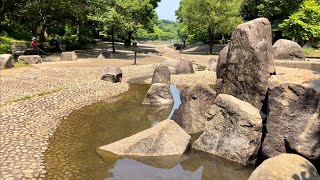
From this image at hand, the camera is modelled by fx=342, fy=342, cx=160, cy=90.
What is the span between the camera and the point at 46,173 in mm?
10195

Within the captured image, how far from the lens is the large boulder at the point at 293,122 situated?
34.9 feet

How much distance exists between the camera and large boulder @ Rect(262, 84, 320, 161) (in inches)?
419

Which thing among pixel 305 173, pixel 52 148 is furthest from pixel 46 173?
pixel 305 173

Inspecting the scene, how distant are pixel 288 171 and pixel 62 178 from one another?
6.22 m

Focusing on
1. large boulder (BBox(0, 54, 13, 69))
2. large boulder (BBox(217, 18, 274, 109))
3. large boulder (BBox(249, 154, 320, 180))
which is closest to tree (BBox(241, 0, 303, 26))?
large boulder (BBox(0, 54, 13, 69))

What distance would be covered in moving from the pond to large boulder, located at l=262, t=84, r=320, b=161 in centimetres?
134

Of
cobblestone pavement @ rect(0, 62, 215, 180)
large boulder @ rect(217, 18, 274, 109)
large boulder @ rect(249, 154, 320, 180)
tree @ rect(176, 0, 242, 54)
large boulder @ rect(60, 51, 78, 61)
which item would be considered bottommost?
→ cobblestone pavement @ rect(0, 62, 215, 180)

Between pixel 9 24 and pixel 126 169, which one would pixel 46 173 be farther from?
pixel 9 24

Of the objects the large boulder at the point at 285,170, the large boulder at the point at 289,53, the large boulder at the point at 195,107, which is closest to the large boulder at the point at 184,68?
the large boulder at the point at 289,53

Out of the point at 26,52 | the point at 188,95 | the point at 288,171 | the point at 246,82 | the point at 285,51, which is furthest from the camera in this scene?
the point at 285,51

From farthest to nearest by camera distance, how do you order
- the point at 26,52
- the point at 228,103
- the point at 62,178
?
the point at 26,52 < the point at 228,103 < the point at 62,178

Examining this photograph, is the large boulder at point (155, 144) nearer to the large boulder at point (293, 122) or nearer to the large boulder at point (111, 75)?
the large boulder at point (293, 122)

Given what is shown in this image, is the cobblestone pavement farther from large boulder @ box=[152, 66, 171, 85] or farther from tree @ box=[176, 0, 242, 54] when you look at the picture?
tree @ box=[176, 0, 242, 54]

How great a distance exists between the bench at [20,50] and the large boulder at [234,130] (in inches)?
1121
